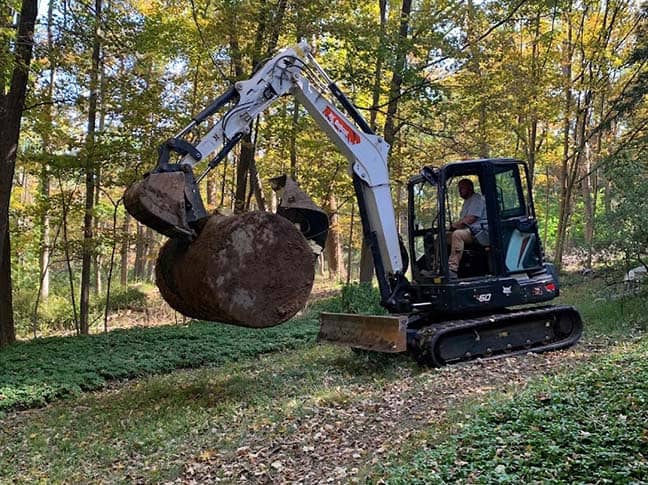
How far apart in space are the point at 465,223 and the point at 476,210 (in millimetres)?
234

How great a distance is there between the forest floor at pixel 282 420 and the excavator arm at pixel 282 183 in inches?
62.9

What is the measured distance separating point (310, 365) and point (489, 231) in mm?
3042

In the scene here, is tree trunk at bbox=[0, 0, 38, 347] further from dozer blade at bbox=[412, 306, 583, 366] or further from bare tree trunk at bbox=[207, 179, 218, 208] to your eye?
bare tree trunk at bbox=[207, 179, 218, 208]

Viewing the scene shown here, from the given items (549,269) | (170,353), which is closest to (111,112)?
(170,353)

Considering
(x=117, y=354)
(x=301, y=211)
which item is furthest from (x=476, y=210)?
(x=117, y=354)

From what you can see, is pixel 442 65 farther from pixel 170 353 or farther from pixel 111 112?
pixel 170 353

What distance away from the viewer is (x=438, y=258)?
735 cm

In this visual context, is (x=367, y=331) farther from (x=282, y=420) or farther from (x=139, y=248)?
(x=139, y=248)

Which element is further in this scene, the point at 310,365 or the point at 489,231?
the point at 310,365

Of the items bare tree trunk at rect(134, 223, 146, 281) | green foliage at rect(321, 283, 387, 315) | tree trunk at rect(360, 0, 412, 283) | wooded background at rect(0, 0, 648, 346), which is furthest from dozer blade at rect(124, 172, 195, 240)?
bare tree trunk at rect(134, 223, 146, 281)

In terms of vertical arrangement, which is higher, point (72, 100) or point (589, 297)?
point (72, 100)

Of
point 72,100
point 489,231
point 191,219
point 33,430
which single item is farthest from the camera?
point 72,100

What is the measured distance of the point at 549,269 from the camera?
799 cm

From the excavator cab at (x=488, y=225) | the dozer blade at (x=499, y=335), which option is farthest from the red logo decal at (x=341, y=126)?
the dozer blade at (x=499, y=335)
